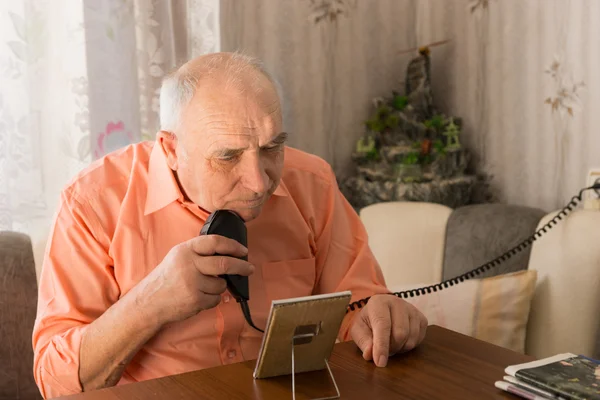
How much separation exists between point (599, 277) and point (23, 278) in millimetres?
1508

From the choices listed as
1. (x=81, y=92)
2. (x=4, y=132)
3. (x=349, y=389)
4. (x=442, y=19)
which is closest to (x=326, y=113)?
(x=442, y=19)

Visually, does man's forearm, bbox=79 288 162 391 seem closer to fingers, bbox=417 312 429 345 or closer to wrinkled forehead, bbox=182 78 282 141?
wrinkled forehead, bbox=182 78 282 141

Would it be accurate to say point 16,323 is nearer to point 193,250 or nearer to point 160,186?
point 160,186

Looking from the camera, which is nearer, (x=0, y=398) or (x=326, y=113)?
(x=0, y=398)

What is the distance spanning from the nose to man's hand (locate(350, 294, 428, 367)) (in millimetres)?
292

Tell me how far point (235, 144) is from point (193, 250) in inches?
8.5

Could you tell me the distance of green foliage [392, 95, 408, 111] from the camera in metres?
2.64

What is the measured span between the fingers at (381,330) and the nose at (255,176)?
0.96 ft

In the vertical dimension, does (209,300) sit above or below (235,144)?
below

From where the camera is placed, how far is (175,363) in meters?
1.43

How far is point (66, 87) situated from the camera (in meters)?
2.04

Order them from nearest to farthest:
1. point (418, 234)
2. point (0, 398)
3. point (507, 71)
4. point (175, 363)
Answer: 1. point (175, 363)
2. point (0, 398)
3. point (418, 234)
4. point (507, 71)

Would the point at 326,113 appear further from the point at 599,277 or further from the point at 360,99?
the point at 599,277

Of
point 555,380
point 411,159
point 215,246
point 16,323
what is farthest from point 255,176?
point 411,159
